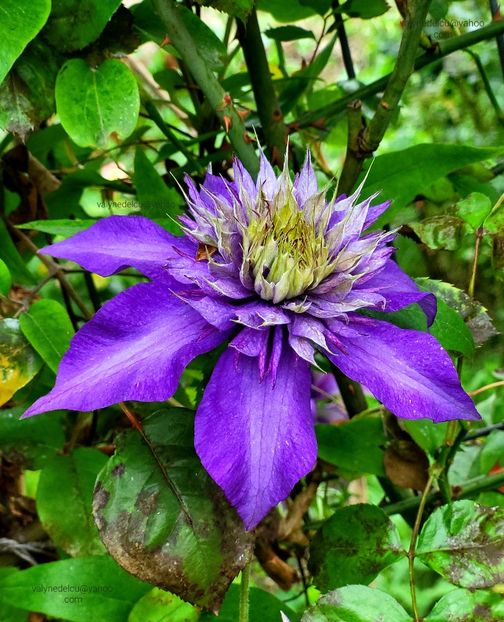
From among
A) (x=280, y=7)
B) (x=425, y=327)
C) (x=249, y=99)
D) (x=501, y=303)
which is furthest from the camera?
(x=501, y=303)

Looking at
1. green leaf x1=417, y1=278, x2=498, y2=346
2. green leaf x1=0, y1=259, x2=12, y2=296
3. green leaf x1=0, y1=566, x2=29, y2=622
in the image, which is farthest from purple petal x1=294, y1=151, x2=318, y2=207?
green leaf x1=0, y1=566, x2=29, y2=622

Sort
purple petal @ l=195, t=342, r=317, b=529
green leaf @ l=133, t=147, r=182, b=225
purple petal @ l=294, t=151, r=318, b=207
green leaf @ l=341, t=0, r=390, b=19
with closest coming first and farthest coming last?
purple petal @ l=195, t=342, r=317, b=529
purple petal @ l=294, t=151, r=318, b=207
green leaf @ l=133, t=147, r=182, b=225
green leaf @ l=341, t=0, r=390, b=19

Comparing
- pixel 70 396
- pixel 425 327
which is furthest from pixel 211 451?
pixel 425 327

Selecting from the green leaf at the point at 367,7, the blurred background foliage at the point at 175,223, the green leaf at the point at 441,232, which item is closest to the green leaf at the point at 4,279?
the blurred background foliage at the point at 175,223

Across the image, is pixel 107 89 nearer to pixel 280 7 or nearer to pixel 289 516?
pixel 280 7

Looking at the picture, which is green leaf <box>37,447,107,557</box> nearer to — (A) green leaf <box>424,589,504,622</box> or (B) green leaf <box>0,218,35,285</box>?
(B) green leaf <box>0,218,35,285</box>

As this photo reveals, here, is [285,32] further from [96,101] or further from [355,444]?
[355,444]

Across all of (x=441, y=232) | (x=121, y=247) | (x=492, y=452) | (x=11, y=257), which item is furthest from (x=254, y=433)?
(x=492, y=452)
